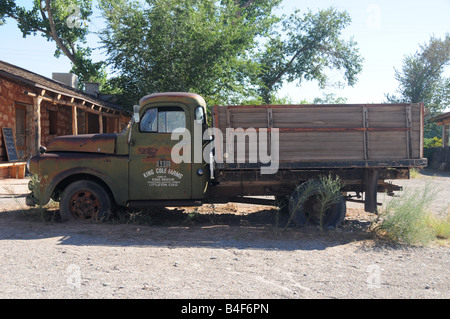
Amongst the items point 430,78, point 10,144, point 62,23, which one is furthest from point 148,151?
point 430,78

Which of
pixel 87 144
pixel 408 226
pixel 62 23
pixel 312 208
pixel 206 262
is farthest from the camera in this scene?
pixel 62 23

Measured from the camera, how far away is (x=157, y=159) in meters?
6.60

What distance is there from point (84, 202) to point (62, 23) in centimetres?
2281

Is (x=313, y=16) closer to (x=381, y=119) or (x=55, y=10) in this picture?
(x=55, y=10)

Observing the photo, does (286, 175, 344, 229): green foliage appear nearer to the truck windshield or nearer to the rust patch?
the truck windshield

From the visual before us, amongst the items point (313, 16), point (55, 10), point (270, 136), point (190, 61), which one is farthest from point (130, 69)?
point (313, 16)

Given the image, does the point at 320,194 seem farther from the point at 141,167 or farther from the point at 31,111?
the point at 31,111

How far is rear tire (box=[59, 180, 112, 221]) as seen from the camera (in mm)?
6602

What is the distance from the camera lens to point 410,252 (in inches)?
214

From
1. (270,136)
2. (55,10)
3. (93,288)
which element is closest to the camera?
(93,288)

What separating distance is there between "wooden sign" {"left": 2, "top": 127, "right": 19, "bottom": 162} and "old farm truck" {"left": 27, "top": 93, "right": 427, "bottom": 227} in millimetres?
8119

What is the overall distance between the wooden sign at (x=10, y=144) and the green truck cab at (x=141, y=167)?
8.17 metres

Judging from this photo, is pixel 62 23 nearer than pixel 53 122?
No

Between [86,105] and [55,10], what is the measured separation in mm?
11794
